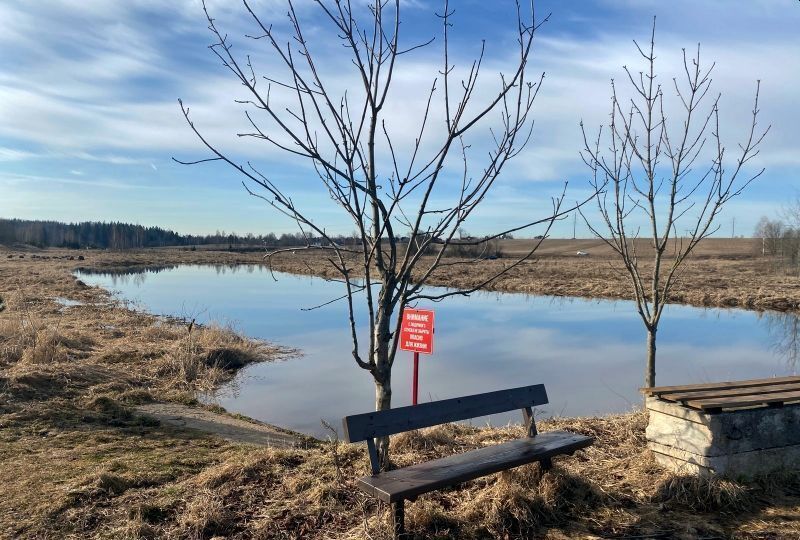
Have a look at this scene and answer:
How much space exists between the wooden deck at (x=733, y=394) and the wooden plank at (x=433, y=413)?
3.07 feet

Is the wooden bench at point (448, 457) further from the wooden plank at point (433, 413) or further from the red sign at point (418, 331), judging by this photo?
the red sign at point (418, 331)

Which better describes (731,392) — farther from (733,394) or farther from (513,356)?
(513,356)

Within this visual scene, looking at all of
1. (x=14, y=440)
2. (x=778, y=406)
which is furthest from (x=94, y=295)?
(x=778, y=406)

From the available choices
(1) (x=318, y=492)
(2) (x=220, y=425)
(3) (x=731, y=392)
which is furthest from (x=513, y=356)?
(1) (x=318, y=492)

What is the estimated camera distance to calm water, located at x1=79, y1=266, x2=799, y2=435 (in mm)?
10109

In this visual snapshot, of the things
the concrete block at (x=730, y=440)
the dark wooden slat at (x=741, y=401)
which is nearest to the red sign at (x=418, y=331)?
the concrete block at (x=730, y=440)

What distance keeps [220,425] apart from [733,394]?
581 cm

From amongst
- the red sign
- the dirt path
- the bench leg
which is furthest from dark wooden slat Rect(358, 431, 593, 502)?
the dirt path

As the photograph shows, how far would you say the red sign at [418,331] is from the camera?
256 inches

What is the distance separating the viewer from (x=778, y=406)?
13.6ft

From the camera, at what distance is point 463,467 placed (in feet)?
11.9

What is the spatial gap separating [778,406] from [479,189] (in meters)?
2.59

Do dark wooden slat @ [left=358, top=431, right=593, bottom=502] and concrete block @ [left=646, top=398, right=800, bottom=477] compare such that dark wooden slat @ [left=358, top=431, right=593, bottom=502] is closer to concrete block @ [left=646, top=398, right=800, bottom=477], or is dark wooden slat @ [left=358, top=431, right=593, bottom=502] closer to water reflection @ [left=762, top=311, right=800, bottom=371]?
concrete block @ [left=646, top=398, right=800, bottom=477]

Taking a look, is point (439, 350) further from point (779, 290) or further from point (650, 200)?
point (779, 290)
